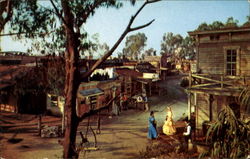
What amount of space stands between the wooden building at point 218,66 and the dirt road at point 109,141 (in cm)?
255

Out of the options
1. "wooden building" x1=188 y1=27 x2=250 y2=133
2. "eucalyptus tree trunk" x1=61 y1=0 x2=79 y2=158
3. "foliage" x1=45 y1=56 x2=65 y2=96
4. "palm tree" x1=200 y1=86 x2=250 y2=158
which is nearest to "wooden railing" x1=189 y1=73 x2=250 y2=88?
"wooden building" x1=188 y1=27 x2=250 y2=133

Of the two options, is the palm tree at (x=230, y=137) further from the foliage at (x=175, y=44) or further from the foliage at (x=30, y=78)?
the foliage at (x=30, y=78)

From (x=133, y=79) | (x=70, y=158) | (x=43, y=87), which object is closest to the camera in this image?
(x=70, y=158)

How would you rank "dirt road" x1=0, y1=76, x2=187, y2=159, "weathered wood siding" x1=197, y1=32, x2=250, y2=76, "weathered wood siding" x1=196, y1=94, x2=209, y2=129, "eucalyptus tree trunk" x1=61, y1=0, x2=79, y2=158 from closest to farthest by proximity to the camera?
"eucalyptus tree trunk" x1=61, y1=0, x2=79, y2=158
"dirt road" x1=0, y1=76, x2=187, y2=159
"weathered wood siding" x1=197, y1=32, x2=250, y2=76
"weathered wood siding" x1=196, y1=94, x2=209, y2=129

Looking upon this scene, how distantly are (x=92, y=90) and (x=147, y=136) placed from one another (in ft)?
18.8

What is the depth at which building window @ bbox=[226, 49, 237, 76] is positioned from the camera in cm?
983

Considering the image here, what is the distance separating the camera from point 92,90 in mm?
13695

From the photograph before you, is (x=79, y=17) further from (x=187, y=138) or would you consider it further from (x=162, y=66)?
(x=162, y=66)

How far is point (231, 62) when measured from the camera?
32.3 ft

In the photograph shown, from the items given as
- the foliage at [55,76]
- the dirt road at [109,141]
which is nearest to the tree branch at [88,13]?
the foliage at [55,76]

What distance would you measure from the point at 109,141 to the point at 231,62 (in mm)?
6970

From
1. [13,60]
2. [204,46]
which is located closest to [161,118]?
[204,46]

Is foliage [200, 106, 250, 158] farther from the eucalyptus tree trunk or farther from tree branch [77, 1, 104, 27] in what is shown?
tree branch [77, 1, 104, 27]

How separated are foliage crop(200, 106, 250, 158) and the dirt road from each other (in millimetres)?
3901
